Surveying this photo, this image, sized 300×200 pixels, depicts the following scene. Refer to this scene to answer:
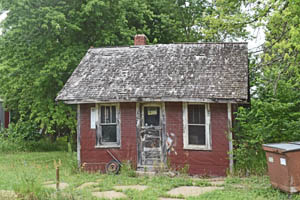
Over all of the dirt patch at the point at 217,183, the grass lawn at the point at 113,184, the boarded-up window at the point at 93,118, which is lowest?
the dirt patch at the point at 217,183

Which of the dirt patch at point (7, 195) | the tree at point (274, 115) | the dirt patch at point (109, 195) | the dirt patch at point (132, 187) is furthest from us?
the tree at point (274, 115)

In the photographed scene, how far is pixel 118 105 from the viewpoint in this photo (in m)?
12.3

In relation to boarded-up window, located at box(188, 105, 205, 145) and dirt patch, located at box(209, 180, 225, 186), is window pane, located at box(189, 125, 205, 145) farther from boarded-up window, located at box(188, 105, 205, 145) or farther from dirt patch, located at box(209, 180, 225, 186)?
dirt patch, located at box(209, 180, 225, 186)

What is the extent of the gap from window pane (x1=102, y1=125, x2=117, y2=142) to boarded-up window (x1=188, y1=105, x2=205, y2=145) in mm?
2814

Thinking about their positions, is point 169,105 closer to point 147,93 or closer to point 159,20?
point 147,93

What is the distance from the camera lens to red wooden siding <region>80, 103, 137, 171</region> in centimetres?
1216

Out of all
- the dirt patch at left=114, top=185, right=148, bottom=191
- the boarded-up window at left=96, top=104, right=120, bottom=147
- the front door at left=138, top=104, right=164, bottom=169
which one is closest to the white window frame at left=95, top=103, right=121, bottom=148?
the boarded-up window at left=96, top=104, right=120, bottom=147

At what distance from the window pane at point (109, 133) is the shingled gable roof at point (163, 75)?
3.86ft

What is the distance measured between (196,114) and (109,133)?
334cm

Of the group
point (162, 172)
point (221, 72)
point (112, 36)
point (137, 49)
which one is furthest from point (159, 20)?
point (162, 172)

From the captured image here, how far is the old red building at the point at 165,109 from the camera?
1134 cm

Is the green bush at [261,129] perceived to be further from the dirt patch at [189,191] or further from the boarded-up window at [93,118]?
the boarded-up window at [93,118]

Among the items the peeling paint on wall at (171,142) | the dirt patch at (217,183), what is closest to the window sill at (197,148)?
the peeling paint on wall at (171,142)

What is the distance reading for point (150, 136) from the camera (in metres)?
12.1
